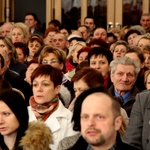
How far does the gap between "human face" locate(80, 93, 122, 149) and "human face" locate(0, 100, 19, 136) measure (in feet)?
2.45

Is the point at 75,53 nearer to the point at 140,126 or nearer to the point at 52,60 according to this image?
the point at 52,60

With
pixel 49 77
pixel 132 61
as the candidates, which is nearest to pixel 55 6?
pixel 132 61

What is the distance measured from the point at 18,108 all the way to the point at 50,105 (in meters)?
0.94

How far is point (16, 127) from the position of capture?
4.84m

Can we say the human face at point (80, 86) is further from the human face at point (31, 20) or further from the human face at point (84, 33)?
the human face at point (31, 20)

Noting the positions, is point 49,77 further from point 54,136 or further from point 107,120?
point 107,120

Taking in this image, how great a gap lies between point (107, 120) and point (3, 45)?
15.0 ft

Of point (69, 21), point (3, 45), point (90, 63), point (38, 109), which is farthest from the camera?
point (69, 21)

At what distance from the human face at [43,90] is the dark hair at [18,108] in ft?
3.04

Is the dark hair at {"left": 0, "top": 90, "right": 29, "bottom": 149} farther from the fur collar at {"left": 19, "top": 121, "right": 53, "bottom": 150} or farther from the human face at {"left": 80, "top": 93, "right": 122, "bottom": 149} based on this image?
the human face at {"left": 80, "top": 93, "right": 122, "bottom": 149}

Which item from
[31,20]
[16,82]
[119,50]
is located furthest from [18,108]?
[31,20]

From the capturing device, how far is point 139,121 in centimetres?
523

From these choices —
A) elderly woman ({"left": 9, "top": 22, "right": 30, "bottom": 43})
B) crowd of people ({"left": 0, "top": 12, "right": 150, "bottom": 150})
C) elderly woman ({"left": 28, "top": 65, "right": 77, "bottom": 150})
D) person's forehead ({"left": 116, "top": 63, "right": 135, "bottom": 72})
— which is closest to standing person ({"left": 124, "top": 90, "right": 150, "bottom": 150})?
crowd of people ({"left": 0, "top": 12, "right": 150, "bottom": 150})

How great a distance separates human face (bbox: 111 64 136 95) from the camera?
693 centimetres
